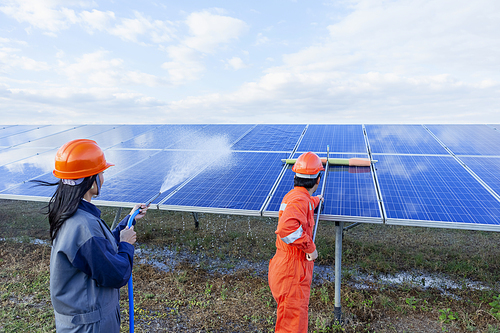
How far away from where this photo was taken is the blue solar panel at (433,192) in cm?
429

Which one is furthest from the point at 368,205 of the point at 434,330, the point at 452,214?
the point at 434,330

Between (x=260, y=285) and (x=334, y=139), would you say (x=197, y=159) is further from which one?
(x=334, y=139)

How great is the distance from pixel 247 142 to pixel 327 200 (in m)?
3.67

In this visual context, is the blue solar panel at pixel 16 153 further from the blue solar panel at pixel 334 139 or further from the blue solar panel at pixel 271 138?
the blue solar panel at pixel 334 139

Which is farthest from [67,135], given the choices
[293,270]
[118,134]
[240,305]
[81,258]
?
[293,270]

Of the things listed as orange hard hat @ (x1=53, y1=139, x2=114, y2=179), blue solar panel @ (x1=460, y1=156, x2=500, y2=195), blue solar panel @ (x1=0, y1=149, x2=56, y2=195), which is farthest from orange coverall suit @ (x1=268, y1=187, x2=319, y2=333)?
blue solar panel @ (x1=0, y1=149, x2=56, y2=195)

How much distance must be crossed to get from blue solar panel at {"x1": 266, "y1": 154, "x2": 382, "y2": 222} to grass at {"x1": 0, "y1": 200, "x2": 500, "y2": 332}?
5.87 feet

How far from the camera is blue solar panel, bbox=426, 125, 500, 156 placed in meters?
6.48

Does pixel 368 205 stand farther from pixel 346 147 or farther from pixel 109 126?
pixel 109 126

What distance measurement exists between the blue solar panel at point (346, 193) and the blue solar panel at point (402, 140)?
1.37 meters

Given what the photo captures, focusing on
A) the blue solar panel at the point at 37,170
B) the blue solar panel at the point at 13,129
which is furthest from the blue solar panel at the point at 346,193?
the blue solar panel at the point at 13,129

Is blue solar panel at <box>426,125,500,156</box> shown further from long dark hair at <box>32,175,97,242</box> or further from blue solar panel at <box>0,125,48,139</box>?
blue solar panel at <box>0,125,48,139</box>

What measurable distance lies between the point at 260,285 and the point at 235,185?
2.08 meters

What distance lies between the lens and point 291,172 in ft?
18.8
